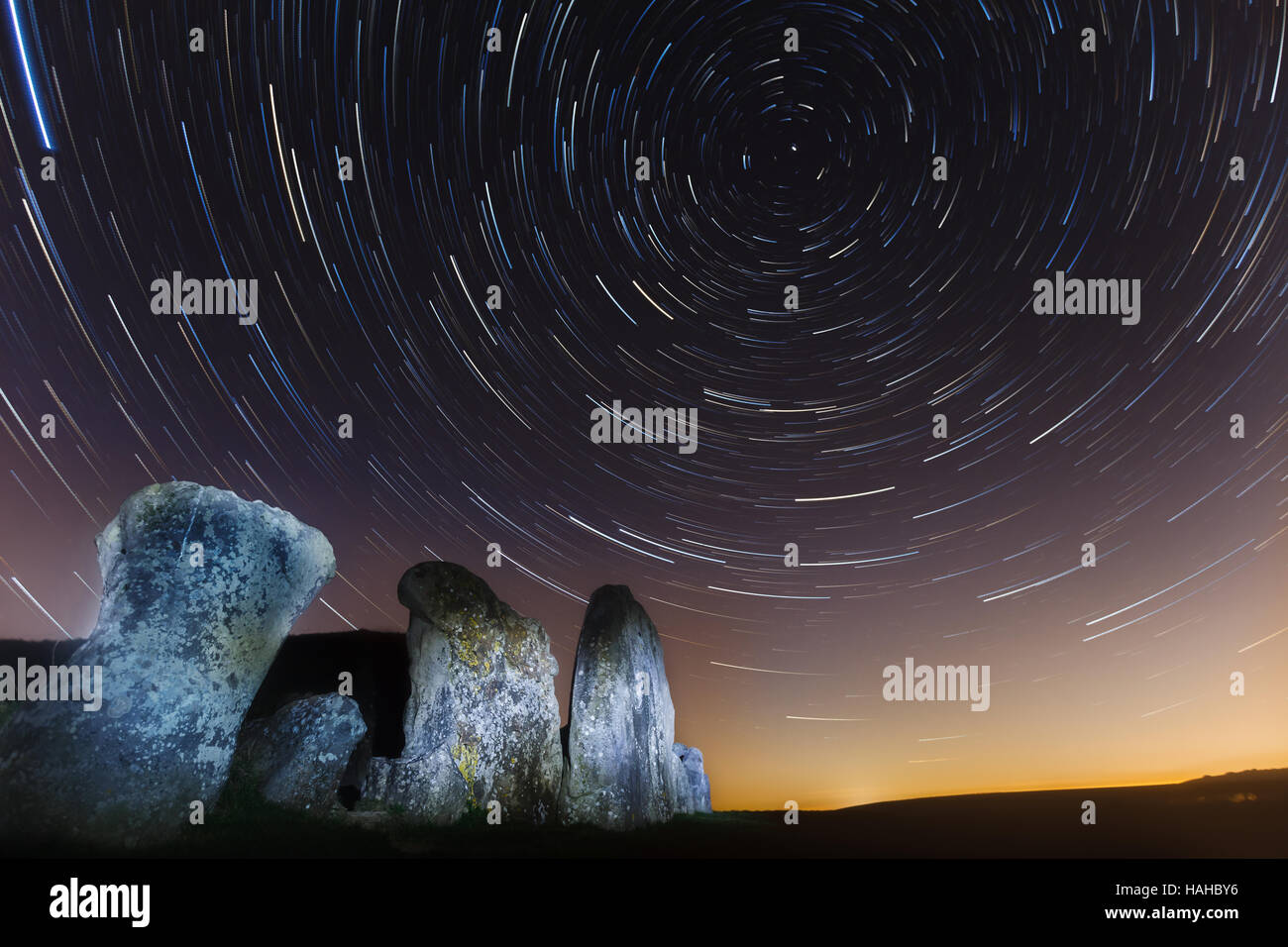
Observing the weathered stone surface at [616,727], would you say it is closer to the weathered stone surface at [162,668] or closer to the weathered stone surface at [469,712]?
the weathered stone surface at [469,712]

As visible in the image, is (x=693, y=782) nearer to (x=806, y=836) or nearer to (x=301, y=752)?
(x=806, y=836)

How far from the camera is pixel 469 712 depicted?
667 inches

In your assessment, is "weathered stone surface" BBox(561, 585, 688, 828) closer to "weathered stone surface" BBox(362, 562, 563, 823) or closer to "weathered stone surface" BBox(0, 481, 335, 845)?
"weathered stone surface" BBox(362, 562, 563, 823)

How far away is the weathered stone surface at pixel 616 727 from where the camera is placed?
58.9ft

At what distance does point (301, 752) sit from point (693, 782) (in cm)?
1641

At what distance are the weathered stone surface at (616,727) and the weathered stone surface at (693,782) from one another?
2621 mm

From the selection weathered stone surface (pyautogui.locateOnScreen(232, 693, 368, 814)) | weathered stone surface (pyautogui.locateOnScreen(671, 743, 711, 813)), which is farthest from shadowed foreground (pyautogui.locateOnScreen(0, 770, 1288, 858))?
weathered stone surface (pyautogui.locateOnScreen(671, 743, 711, 813))

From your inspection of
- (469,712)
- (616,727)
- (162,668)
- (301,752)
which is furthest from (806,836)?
(162,668)

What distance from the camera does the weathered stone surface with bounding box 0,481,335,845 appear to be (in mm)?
12352

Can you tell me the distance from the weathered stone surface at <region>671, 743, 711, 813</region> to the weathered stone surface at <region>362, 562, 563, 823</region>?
27.2 ft

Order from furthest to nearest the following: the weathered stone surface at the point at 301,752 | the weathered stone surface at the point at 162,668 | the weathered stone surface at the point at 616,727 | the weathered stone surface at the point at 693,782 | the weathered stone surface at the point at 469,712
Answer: the weathered stone surface at the point at 693,782, the weathered stone surface at the point at 616,727, the weathered stone surface at the point at 469,712, the weathered stone surface at the point at 301,752, the weathered stone surface at the point at 162,668

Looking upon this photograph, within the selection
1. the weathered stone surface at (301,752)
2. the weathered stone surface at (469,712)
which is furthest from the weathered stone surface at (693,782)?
the weathered stone surface at (301,752)
